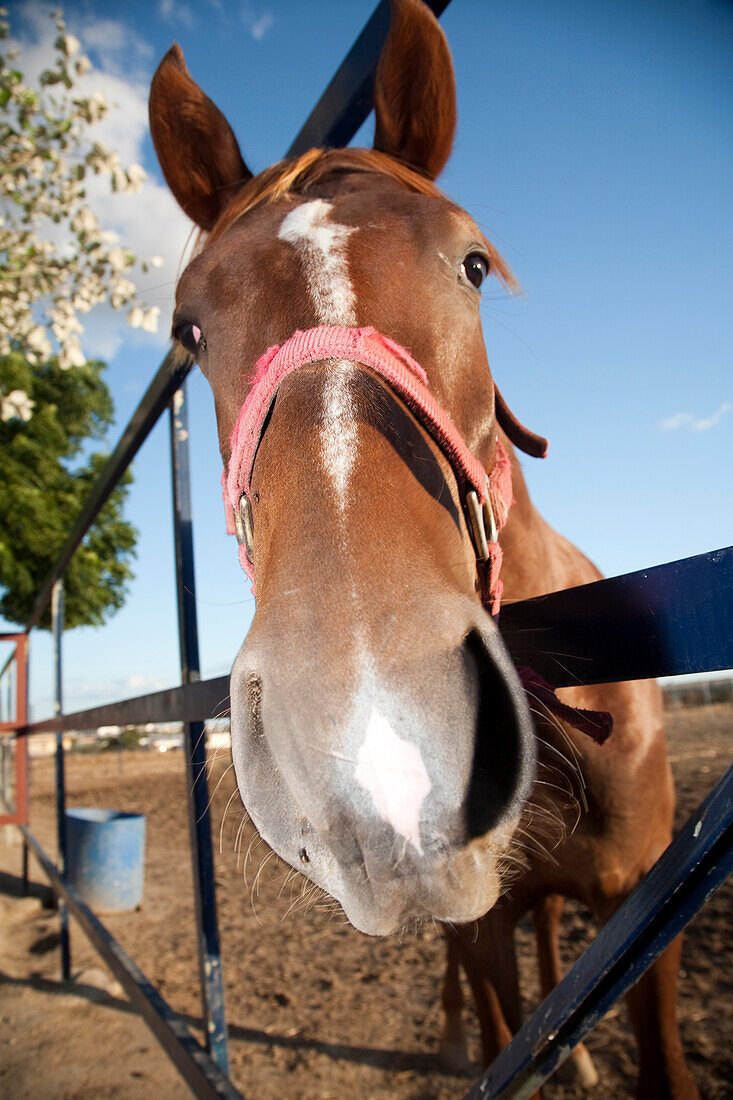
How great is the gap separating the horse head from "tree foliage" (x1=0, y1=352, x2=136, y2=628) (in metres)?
10.1

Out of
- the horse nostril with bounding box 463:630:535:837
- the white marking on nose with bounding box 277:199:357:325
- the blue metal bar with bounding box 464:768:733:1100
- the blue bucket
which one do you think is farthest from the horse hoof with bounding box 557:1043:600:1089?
the blue bucket

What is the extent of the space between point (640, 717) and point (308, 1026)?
241 cm

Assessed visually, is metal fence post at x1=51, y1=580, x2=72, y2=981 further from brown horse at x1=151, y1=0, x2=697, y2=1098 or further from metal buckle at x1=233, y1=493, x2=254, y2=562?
metal buckle at x1=233, y1=493, x2=254, y2=562

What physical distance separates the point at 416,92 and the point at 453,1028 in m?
3.23

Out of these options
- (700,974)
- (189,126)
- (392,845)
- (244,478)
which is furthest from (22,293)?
(700,974)

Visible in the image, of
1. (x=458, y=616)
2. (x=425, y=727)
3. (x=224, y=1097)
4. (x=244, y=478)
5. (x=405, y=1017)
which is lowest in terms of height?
(x=405, y=1017)

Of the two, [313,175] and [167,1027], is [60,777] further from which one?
[313,175]

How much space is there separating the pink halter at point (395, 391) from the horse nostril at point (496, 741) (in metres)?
0.24

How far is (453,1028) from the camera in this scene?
2.60 m

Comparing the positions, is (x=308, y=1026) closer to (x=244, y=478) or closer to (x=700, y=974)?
(x=700, y=974)

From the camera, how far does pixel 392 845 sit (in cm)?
59

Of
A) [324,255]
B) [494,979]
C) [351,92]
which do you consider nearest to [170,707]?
[494,979]

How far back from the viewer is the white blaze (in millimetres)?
792

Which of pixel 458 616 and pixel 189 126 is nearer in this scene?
pixel 458 616
